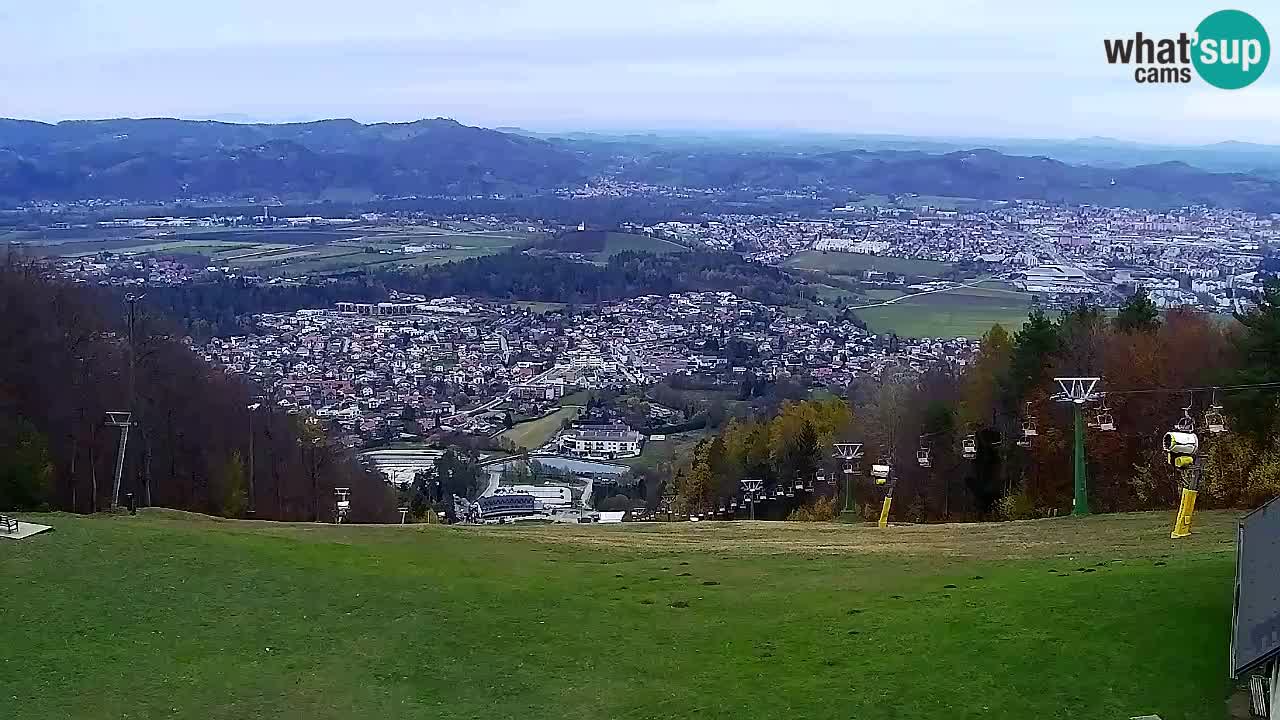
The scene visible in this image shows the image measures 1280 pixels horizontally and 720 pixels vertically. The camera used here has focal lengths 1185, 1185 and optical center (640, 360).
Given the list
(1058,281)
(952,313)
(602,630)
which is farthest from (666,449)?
(1058,281)

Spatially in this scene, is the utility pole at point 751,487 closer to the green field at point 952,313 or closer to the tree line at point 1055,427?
the tree line at point 1055,427

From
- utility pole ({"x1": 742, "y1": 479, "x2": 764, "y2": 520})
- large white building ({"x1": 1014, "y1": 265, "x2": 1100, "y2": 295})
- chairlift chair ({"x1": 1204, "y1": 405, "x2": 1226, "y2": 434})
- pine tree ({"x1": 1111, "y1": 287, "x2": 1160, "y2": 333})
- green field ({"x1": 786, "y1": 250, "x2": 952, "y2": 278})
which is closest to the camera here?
chairlift chair ({"x1": 1204, "y1": 405, "x2": 1226, "y2": 434})

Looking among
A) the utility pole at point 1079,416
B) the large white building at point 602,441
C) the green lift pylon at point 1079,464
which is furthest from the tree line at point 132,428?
the large white building at point 602,441

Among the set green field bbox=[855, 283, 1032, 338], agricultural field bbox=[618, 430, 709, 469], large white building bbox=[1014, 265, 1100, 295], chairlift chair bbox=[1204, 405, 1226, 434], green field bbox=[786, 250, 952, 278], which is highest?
chairlift chair bbox=[1204, 405, 1226, 434]

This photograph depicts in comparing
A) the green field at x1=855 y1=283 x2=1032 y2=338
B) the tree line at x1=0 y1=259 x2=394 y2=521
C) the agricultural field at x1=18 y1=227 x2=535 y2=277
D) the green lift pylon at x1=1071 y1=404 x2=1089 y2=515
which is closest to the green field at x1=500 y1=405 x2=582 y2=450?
the green field at x1=855 y1=283 x2=1032 y2=338

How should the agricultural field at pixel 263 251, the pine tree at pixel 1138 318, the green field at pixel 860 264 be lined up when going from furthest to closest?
the green field at pixel 860 264 → the agricultural field at pixel 263 251 → the pine tree at pixel 1138 318

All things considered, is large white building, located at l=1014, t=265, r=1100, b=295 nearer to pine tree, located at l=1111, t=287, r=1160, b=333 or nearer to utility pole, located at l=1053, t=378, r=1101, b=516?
pine tree, located at l=1111, t=287, r=1160, b=333

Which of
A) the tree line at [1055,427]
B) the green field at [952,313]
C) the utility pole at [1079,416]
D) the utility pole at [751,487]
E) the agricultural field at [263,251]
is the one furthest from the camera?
the agricultural field at [263,251]
